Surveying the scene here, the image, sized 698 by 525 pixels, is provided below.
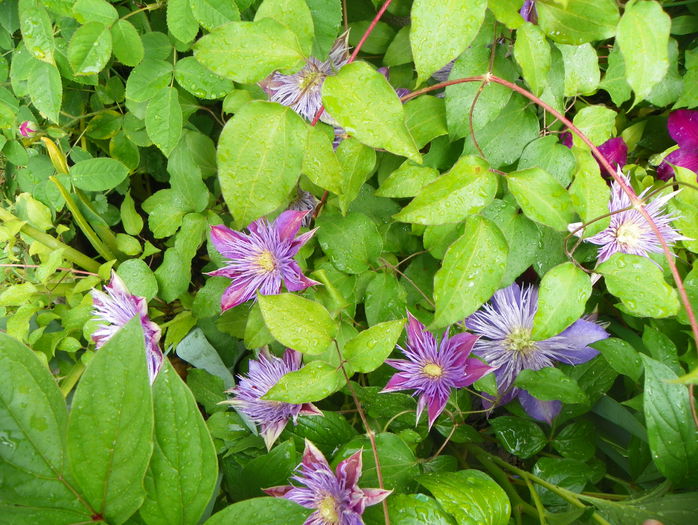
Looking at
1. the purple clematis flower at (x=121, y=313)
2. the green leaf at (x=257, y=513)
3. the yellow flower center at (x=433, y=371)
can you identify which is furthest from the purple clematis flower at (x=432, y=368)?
the purple clematis flower at (x=121, y=313)

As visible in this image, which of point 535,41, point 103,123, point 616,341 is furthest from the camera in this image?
point 103,123

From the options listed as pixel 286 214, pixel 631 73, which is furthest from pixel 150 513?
pixel 631 73

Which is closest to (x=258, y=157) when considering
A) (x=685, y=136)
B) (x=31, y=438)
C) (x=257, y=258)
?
(x=257, y=258)

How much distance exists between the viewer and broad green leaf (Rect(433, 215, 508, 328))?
56 centimetres

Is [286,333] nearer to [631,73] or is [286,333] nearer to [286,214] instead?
[286,214]

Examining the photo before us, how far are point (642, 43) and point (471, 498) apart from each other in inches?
20.2

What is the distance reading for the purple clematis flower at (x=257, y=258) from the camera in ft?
2.22

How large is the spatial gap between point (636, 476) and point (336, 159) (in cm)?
62

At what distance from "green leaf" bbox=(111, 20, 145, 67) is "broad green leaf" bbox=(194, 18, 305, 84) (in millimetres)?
224

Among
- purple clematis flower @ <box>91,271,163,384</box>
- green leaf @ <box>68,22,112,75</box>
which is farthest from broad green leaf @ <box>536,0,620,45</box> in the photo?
purple clematis flower @ <box>91,271,163,384</box>

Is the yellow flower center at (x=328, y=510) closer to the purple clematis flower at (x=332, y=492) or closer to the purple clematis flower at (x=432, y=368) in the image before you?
the purple clematis flower at (x=332, y=492)

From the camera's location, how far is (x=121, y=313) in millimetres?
757

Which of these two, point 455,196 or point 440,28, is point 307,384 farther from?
point 440,28

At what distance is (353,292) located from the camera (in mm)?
742
